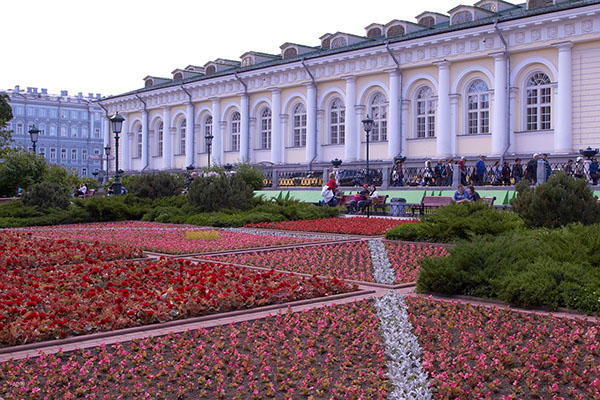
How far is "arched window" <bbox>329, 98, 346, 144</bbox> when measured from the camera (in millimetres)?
41688

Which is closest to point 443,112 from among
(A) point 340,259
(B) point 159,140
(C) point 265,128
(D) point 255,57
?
(C) point 265,128

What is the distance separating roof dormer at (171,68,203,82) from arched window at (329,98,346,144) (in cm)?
1487

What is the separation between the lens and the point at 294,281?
361 inches

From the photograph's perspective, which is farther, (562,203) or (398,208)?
(398,208)

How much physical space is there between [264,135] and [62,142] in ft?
186

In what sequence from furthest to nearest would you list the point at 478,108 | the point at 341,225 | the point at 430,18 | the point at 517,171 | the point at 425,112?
the point at 430,18, the point at 425,112, the point at 478,108, the point at 517,171, the point at 341,225

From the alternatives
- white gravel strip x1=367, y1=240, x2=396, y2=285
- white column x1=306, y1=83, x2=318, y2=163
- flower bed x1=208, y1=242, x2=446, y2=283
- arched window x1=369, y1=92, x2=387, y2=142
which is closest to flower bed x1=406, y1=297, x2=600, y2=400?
white gravel strip x1=367, y1=240, x2=396, y2=285

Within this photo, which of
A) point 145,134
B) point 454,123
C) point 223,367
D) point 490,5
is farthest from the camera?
point 145,134

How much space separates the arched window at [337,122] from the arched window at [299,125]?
7.31 ft

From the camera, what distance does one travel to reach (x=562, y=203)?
13312 mm

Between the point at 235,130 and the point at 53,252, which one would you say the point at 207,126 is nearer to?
the point at 235,130

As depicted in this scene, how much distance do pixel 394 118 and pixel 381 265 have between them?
27.0m

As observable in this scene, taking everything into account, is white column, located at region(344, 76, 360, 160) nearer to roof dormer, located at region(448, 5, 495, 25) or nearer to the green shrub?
roof dormer, located at region(448, 5, 495, 25)

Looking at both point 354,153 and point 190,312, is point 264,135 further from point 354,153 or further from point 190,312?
point 190,312
